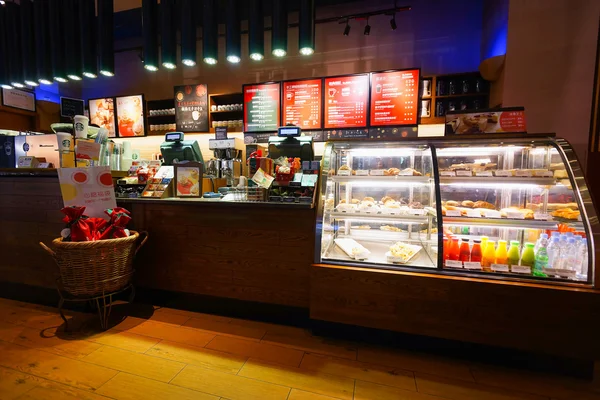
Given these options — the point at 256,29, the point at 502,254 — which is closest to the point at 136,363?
the point at 502,254

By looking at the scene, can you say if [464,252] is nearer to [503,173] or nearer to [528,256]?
[528,256]

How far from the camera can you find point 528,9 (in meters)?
2.98

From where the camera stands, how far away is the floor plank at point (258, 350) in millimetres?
1838

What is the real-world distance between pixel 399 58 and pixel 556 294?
161 inches

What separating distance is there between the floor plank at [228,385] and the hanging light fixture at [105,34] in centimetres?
332

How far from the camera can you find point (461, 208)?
80.3 inches

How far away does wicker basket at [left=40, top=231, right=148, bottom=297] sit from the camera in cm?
203

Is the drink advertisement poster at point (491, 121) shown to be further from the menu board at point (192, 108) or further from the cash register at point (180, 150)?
the menu board at point (192, 108)

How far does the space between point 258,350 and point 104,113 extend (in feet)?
18.4

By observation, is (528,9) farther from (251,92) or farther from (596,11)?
(251,92)

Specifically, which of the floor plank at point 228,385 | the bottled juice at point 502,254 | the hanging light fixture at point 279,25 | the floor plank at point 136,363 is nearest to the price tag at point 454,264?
the bottled juice at point 502,254

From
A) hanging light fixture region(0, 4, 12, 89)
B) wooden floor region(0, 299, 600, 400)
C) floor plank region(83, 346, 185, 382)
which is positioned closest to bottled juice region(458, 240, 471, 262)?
wooden floor region(0, 299, 600, 400)

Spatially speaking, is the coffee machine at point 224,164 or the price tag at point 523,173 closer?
the price tag at point 523,173

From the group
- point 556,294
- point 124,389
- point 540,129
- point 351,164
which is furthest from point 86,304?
point 540,129
